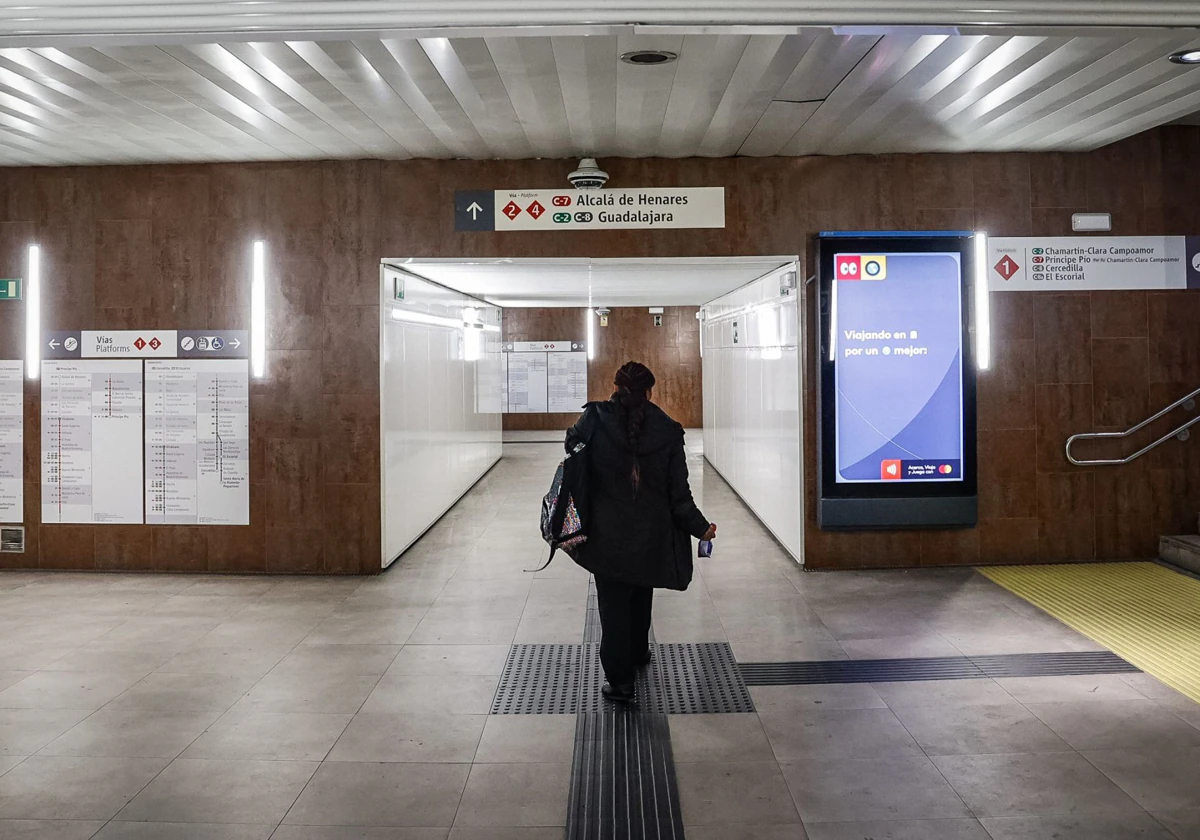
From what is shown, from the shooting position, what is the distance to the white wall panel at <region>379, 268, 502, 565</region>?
23.5ft

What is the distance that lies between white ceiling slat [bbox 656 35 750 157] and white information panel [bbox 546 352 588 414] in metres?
12.3

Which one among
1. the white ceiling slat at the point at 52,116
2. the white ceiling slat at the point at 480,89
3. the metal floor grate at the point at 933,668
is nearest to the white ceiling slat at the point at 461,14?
the white ceiling slat at the point at 480,89

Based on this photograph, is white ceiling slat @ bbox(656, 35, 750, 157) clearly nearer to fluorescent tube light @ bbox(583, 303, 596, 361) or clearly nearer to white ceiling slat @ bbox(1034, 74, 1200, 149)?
white ceiling slat @ bbox(1034, 74, 1200, 149)

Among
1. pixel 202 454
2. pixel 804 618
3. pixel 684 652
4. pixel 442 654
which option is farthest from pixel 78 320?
pixel 804 618

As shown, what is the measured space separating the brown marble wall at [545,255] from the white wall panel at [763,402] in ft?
1.14

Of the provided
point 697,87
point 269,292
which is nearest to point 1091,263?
point 697,87

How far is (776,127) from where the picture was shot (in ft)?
19.5

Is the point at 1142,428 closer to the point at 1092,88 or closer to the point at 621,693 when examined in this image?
the point at 1092,88

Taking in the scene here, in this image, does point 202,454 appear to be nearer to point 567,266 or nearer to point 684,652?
point 567,266

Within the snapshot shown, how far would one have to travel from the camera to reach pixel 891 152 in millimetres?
6719

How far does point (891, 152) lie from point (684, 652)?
13.2 feet

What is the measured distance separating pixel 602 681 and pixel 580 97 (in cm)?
321

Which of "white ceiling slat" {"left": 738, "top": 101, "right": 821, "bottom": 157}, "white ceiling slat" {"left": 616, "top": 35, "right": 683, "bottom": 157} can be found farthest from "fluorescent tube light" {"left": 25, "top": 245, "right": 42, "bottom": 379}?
"white ceiling slat" {"left": 738, "top": 101, "right": 821, "bottom": 157}

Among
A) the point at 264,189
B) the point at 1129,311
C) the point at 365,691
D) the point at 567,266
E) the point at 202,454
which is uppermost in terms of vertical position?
the point at 264,189
